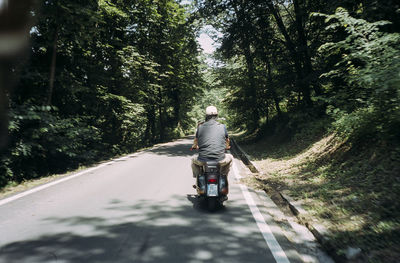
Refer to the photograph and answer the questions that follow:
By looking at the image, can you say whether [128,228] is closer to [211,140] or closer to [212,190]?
[212,190]

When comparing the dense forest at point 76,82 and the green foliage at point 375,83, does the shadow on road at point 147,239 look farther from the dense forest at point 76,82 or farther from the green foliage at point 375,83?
the dense forest at point 76,82

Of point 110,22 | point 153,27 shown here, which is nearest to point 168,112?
point 153,27

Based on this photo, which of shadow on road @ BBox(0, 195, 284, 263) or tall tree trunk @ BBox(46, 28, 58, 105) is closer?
shadow on road @ BBox(0, 195, 284, 263)

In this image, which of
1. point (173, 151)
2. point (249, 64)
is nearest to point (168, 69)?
point (249, 64)

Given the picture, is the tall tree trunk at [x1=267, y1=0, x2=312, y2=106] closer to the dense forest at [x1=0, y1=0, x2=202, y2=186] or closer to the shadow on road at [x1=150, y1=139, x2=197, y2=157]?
the dense forest at [x1=0, y1=0, x2=202, y2=186]

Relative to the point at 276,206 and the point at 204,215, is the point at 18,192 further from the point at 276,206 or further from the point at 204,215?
the point at 276,206

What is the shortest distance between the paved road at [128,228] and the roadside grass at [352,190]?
0.94 m

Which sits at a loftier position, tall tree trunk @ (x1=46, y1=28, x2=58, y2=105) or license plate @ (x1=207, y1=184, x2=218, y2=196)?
tall tree trunk @ (x1=46, y1=28, x2=58, y2=105)

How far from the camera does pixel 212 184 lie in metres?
5.00

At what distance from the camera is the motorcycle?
197 inches

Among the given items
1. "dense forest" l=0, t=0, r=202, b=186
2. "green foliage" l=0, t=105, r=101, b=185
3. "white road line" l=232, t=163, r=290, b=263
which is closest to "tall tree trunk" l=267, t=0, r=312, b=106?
"dense forest" l=0, t=0, r=202, b=186

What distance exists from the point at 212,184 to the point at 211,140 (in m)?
0.87

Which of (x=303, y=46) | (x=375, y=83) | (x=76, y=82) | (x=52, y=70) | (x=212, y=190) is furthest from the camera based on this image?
(x=303, y=46)

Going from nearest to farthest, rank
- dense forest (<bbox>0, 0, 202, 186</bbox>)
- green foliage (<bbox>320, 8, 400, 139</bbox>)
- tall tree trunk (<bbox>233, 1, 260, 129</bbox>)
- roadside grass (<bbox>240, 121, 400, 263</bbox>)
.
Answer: roadside grass (<bbox>240, 121, 400, 263</bbox>), green foliage (<bbox>320, 8, 400, 139</bbox>), dense forest (<bbox>0, 0, 202, 186</bbox>), tall tree trunk (<bbox>233, 1, 260, 129</bbox>)
